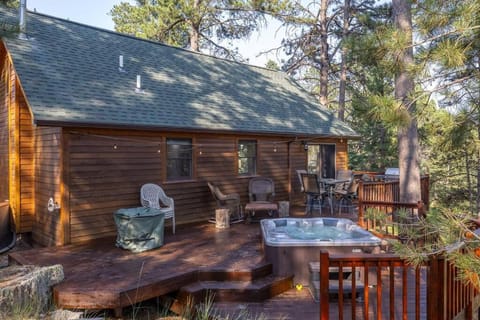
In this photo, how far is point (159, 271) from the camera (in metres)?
4.76

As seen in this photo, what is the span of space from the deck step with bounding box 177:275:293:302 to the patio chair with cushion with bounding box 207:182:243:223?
3268 millimetres

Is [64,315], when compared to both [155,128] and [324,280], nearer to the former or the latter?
[324,280]

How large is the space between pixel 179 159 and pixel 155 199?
1163 mm

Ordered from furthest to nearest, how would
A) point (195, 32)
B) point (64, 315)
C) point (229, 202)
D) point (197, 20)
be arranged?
point (195, 32)
point (197, 20)
point (229, 202)
point (64, 315)

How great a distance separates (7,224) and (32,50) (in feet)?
11.1

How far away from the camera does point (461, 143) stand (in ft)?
14.4

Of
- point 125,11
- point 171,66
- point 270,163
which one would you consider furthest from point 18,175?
point 125,11

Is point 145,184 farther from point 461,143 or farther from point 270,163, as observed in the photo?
point 461,143

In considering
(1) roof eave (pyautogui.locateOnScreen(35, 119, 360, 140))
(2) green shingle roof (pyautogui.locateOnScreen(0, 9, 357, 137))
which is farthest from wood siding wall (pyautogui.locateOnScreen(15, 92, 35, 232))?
(1) roof eave (pyautogui.locateOnScreen(35, 119, 360, 140))

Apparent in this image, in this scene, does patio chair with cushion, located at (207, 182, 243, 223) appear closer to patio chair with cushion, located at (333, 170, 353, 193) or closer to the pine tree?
patio chair with cushion, located at (333, 170, 353, 193)

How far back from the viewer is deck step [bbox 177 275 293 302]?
4457mm

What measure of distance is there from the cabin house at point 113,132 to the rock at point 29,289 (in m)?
1.89

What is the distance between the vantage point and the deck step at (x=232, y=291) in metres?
4.46

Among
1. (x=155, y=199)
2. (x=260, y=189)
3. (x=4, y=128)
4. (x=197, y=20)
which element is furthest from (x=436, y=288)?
(x=197, y=20)
